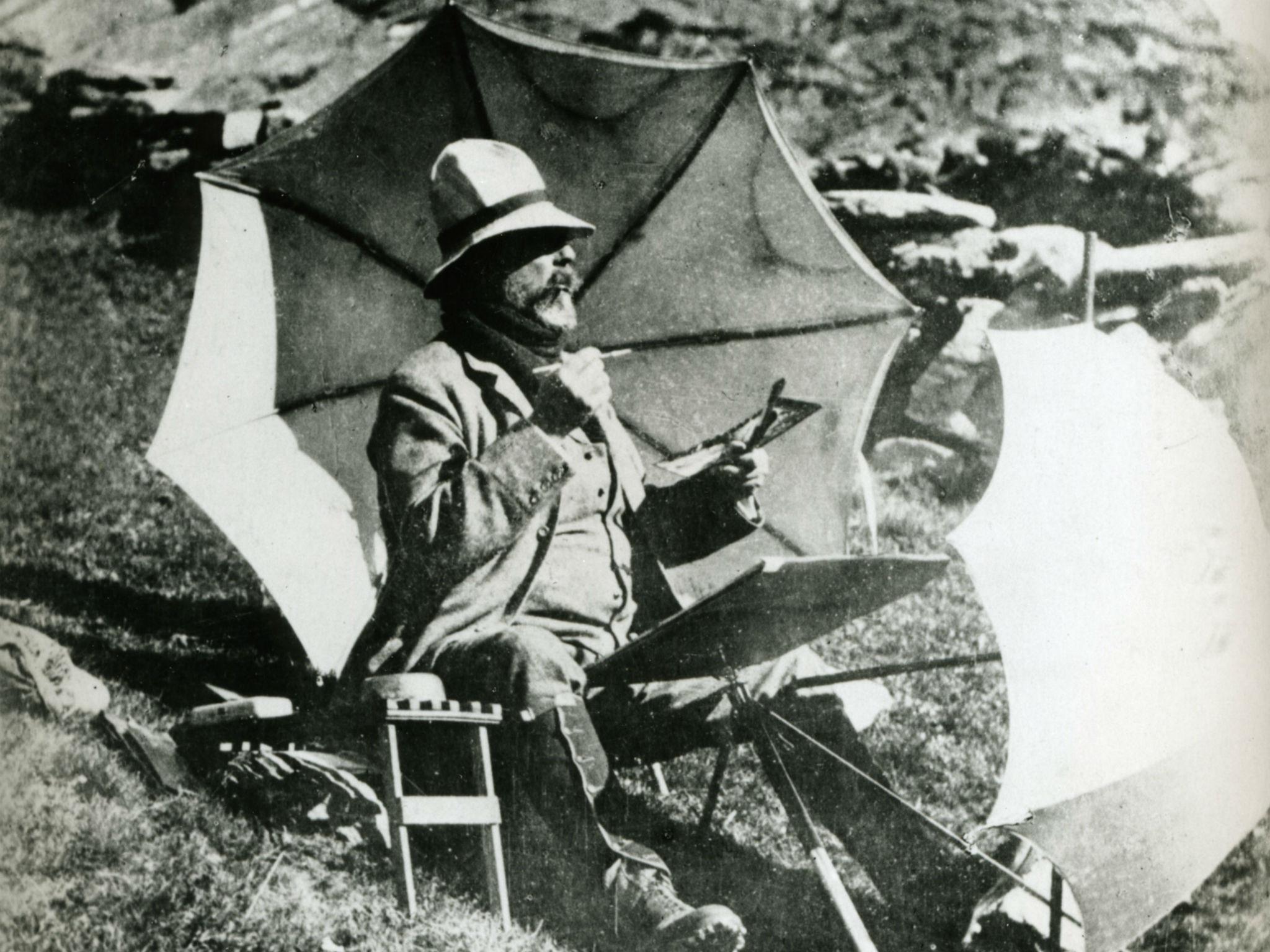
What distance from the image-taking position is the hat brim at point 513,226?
17.2 ft

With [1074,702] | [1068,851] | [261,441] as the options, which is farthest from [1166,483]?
[261,441]

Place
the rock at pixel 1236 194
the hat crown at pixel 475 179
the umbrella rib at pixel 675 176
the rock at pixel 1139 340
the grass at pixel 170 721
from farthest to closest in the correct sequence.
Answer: the rock at pixel 1236 194, the rock at pixel 1139 340, the umbrella rib at pixel 675 176, the hat crown at pixel 475 179, the grass at pixel 170 721

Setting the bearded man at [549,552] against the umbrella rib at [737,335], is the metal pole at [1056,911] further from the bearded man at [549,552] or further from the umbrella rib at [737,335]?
the umbrella rib at [737,335]

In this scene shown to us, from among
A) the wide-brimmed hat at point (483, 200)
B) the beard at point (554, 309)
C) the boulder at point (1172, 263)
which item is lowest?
the boulder at point (1172, 263)

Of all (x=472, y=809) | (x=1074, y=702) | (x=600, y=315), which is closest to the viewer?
(x=472, y=809)

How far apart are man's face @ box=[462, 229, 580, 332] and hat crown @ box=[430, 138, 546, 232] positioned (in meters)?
0.14

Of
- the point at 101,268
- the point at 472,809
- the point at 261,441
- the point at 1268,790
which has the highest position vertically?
the point at 101,268

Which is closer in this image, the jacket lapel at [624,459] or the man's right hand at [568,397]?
the man's right hand at [568,397]

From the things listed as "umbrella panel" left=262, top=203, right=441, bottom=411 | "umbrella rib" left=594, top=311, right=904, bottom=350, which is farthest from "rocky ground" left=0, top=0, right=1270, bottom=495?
"umbrella panel" left=262, top=203, right=441, bottom=411

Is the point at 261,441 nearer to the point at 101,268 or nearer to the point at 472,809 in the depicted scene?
the point at 101,268

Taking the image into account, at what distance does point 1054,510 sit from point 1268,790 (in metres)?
1.16

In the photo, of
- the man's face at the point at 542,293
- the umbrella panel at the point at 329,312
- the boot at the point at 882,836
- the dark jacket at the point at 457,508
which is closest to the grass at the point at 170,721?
the boot at the point at 882,836

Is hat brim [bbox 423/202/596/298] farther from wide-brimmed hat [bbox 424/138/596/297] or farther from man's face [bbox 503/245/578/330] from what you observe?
man's face [bbox 503/245/578/330]

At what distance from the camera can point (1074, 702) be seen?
5.12m
